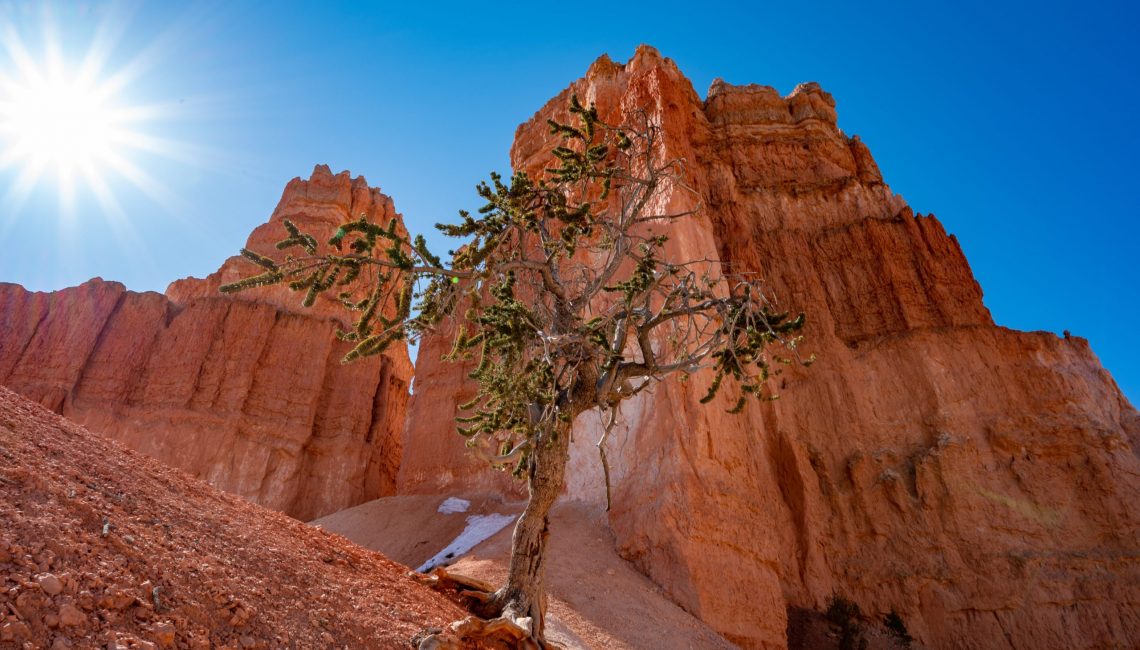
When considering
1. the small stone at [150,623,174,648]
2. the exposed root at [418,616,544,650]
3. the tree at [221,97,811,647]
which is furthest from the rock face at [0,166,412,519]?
the small stone at [150,623,174,648]

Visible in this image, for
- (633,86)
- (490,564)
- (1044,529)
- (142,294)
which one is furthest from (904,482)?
(142,294)

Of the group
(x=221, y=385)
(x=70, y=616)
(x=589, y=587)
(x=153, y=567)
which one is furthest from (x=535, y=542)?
(x=221, y=385)

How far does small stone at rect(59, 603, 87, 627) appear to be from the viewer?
372 centimetres

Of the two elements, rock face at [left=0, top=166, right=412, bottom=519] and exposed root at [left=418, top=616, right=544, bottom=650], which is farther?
rock face at [left=0, top=166, right=412, bottom=519]

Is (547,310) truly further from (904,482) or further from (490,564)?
(904,482)

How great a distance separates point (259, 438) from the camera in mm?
30344

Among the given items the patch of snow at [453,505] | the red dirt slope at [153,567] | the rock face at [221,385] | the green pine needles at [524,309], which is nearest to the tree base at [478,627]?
the red dirt slope at [153,567]

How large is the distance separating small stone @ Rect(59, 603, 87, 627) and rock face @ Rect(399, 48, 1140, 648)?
1021 centimetres

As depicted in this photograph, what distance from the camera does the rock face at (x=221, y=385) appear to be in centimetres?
2950

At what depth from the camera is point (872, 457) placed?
696 inches

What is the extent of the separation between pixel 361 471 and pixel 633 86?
70.9 feet

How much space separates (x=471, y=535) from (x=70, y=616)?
1410 cm

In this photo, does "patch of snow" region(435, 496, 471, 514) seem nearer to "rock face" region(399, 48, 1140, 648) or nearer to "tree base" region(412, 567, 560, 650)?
"rock face" region(399, 48, 1140, 648)

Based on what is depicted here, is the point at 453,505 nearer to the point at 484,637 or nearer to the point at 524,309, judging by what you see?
the point at 524,309
